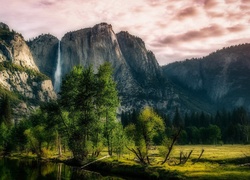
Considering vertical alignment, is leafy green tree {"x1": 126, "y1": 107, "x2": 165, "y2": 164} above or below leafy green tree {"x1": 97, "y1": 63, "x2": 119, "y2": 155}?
below

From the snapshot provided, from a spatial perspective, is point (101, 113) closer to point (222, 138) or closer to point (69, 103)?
point (69, 103)

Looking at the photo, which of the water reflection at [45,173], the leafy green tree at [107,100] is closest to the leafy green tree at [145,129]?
the water reflection at [45,173]

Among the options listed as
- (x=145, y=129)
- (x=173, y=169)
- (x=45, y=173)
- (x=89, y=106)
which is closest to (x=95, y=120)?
(x=89, y=106)

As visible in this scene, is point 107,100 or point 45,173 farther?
point 107,100

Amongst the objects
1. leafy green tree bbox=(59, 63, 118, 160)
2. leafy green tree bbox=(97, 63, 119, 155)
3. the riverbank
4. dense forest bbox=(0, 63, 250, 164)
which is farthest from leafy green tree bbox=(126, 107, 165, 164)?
leafy green tree bbox=(59, 63, 118, 160)

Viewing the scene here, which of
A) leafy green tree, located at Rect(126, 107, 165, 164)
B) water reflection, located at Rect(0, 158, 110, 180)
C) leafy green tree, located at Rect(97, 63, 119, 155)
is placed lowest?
water reflection, located at Rect(0, 158, 110, 180)

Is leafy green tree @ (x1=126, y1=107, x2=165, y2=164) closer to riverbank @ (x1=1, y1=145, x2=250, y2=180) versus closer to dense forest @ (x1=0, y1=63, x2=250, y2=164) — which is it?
dense forest @ (x1=0, y1=63, x2=250, y2=164)

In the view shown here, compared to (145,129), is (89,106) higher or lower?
higher

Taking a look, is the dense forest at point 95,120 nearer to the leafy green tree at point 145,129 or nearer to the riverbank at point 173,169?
the leafy green tree at point 145,129

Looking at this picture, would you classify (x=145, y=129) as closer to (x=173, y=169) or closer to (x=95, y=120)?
(x=173, y=169)

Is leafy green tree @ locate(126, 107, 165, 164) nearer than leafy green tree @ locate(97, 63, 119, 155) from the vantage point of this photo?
Yes

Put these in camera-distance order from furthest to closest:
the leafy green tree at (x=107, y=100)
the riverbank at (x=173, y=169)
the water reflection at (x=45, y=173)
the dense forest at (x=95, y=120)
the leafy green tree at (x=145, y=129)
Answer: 1. the leafy green tree at (x=107, y=100)
2. the dense forest at (x=95, y=120)
3. the leafy green tree at (x=145, y=129)
4. the water reflection at (x=45, y=173)
5. the riverbank at (x=173, y=169)

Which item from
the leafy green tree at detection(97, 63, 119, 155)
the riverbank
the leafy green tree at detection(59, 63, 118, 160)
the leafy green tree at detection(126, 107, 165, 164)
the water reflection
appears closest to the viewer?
the riverbank

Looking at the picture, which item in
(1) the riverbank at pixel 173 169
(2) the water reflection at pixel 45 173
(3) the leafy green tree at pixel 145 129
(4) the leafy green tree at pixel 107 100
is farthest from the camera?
(4) the leafy green tree at pixel 107 100
